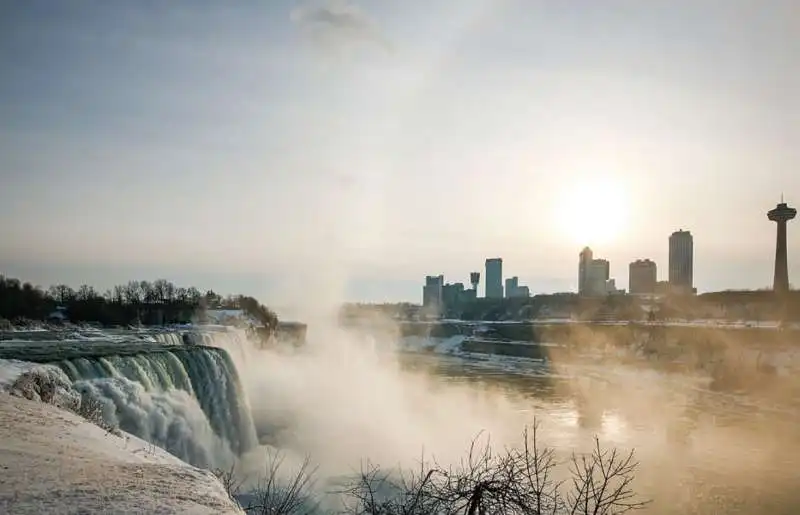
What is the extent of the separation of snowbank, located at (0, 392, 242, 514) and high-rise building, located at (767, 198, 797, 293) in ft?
335

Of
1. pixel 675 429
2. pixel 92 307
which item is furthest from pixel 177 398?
pixel 92 307

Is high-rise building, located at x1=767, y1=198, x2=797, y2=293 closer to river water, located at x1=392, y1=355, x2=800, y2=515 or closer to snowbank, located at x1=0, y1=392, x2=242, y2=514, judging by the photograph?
river water, located at x1=392, y1=355, x2=800, y2=515

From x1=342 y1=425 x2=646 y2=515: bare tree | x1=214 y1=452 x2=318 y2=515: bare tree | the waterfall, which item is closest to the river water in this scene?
x1=214 y1=452 x2=318 y2=515: bare tree

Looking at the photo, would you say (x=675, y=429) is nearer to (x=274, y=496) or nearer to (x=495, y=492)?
(x=274, y=496)

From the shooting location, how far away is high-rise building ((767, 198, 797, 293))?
307ft

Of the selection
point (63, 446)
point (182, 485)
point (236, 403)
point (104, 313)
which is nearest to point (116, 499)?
point (182, 485)

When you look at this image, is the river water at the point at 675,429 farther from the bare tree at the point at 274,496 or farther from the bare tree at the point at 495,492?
the bare tree at the point at 495,492

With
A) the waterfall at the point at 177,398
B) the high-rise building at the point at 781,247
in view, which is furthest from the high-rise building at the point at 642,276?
the waterfall at the point at 177,398

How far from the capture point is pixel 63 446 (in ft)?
23.3

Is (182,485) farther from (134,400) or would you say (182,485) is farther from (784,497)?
(784,497)

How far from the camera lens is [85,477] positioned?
5.70 m

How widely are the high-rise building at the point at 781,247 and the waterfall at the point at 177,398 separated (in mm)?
93782

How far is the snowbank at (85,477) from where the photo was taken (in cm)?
493

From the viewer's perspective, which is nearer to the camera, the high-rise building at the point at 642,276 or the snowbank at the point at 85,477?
the snowbank at the point at 85,477
